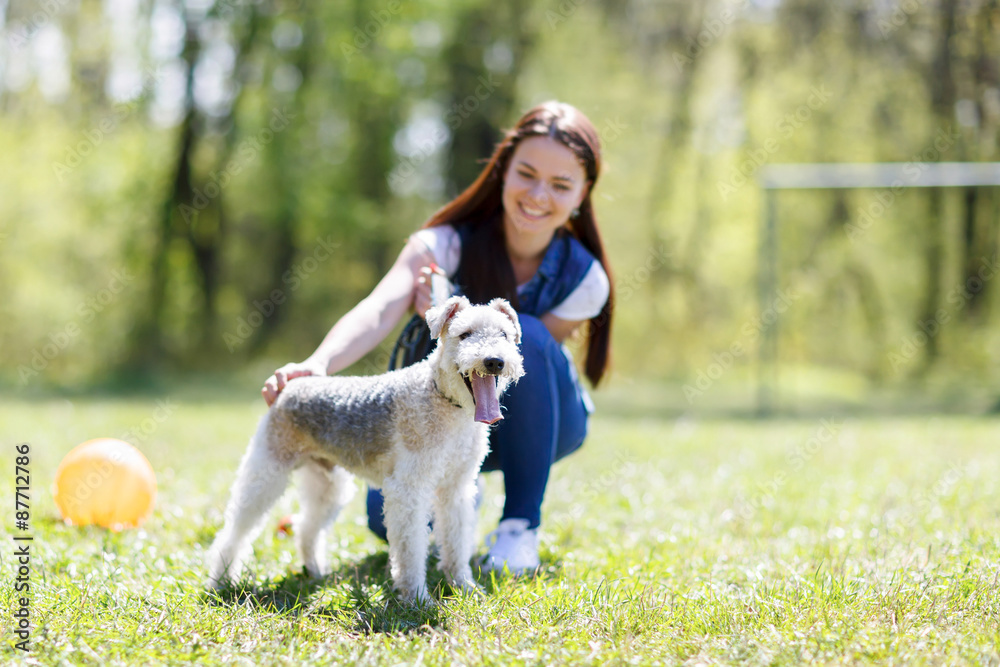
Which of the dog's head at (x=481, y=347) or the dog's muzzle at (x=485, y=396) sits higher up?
the dog's head at (x=481, y=347)

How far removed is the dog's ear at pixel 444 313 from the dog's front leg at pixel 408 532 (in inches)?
22.3

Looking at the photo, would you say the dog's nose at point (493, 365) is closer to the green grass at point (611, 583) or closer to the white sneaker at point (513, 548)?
the green grass at point (611, 583)

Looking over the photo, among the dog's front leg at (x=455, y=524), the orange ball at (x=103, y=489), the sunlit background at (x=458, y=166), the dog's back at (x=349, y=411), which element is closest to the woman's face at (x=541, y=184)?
the dog's back at (x=349, y=411)

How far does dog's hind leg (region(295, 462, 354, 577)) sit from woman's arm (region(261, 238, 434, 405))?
399 mm

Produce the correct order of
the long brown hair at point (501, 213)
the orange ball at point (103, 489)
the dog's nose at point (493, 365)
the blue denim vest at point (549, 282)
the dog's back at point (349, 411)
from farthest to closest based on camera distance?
the orange ball at point (103, 489), the blue denim vest at point (549, 282), the long brown hair at point (501, 213), the dog's back at point (349, 411), the dog's nose at point (493, 365)

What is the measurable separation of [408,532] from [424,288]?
1.16 meters

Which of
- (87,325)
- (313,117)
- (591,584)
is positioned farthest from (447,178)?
(591,584)

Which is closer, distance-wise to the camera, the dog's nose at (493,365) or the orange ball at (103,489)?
the dog's nose at (493,365)

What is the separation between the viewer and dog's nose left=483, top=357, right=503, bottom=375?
101 inches

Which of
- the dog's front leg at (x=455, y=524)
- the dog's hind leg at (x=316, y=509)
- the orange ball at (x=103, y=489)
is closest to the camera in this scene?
the dog's front leg at (x=455, y=524)

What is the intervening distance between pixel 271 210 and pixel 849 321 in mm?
12160

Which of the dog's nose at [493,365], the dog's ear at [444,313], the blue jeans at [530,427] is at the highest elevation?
the dog's ear at [444,313]

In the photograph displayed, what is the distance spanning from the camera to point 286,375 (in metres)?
3.15

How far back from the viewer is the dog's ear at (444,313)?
278 cm
